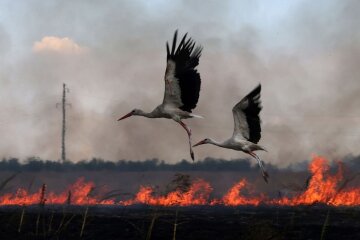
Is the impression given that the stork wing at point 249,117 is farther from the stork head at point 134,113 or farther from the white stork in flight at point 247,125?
the stork head at point 134,113

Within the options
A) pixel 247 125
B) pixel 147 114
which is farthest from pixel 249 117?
pixel 147 114

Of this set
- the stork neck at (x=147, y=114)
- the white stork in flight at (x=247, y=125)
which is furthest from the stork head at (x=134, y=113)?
the white stork in flight at (x=247, y=125)

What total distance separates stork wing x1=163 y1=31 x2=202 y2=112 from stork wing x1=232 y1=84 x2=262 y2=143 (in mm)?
1791

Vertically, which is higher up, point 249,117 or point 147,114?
point 147,114

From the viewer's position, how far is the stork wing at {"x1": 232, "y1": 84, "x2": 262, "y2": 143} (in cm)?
2006

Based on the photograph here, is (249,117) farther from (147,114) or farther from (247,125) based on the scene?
(147,114)

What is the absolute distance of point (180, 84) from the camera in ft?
69.6

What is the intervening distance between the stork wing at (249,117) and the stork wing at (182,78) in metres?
1.79

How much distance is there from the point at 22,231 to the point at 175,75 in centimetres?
1021

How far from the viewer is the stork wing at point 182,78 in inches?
827

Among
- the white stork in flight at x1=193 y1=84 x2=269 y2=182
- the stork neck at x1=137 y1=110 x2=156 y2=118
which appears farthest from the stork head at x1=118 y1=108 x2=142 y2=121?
the white stork in flight at x1=193 y1=84 x2=269 y2=182

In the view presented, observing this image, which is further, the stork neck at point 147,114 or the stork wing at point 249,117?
the stork neck at point 147,114

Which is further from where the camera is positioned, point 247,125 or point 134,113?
point 134,113

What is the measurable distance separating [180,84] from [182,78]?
0.25 meters
